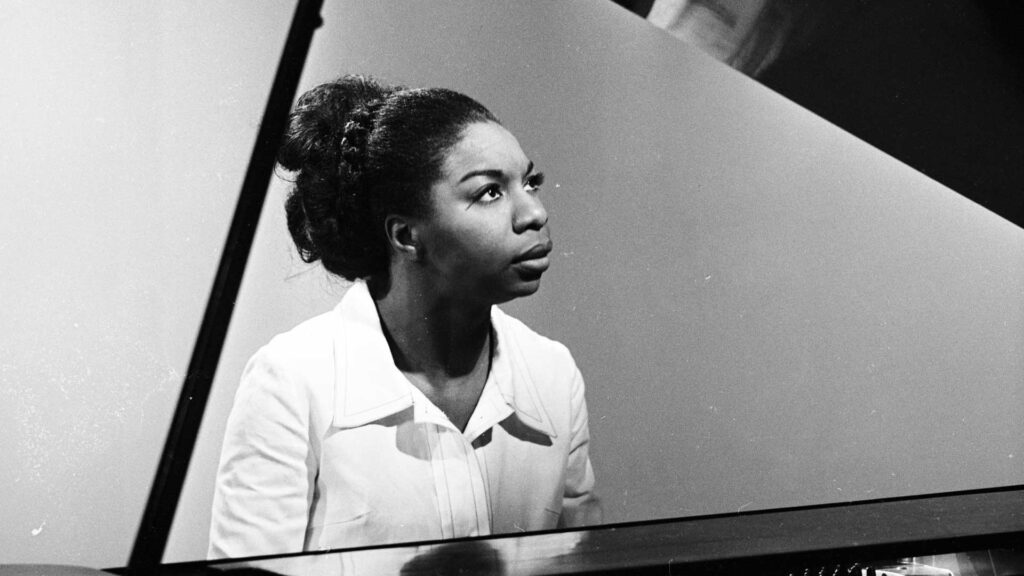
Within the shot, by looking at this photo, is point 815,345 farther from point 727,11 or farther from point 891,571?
point 727,11

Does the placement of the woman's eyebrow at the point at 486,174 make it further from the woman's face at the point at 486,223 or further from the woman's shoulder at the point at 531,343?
the woman's shoulder at the point at 531,343

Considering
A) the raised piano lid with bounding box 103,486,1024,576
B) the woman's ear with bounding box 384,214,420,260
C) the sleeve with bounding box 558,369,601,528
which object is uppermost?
the woman's ear with bounding box 384,214,420,260

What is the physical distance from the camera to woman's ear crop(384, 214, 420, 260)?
171 cm

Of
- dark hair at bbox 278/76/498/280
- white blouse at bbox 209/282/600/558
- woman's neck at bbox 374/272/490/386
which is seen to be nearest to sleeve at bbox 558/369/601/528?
white blouse at bbox 209/282/600/558

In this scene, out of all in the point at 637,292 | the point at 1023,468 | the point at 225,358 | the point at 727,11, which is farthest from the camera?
the point at 1023,468

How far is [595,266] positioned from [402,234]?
0.38 m

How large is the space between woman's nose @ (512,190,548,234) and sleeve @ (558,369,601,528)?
27 centimetres

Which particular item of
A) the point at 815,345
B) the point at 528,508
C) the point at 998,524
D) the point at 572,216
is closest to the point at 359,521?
the point at 528,508

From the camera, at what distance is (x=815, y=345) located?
6.79 feet

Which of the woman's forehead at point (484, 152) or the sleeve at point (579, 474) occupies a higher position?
the woman's forehead at point (484, 152)

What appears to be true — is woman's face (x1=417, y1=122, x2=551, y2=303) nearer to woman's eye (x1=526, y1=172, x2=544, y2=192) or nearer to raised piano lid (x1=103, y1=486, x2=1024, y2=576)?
woman's eye (x1=526, y1=172, x2=544, y2=192)

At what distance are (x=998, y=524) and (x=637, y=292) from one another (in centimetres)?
76

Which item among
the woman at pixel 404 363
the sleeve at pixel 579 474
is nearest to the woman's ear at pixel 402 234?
the woman at pixel 404 363

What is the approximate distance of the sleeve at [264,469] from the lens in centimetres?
158
